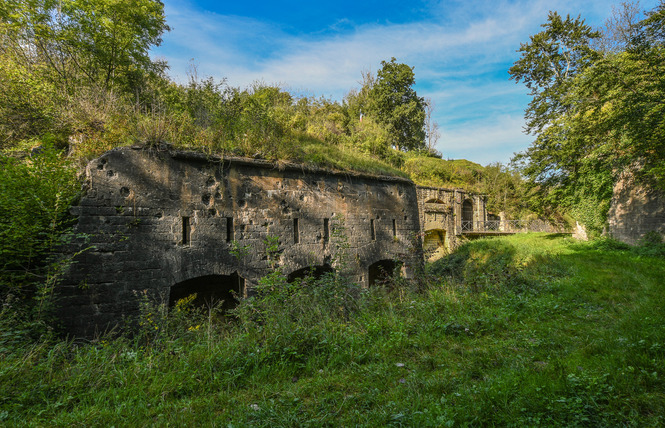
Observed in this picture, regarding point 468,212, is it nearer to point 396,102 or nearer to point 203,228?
point 396,102

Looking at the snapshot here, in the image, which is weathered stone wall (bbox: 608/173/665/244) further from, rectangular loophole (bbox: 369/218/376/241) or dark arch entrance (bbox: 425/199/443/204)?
rectangular loophole (bbox: 369/218/376/241)

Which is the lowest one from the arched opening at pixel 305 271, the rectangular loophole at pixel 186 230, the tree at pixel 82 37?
the arched opening at pixel 305 271

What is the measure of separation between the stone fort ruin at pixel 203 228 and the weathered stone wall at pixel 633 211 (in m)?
11.0

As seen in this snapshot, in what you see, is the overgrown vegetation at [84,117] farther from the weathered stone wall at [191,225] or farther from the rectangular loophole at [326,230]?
the rectangular loophole at [326,230]

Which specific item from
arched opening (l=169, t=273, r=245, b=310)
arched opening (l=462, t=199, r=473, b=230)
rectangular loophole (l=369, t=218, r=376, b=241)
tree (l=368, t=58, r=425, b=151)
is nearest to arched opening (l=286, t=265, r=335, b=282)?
arched opening (l=169, t=273, r=245, b=310)

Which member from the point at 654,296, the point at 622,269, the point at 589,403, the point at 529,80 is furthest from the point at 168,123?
the point at 529,80

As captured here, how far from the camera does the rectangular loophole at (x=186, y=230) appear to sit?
6.29 meters

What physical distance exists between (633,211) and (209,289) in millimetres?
17852

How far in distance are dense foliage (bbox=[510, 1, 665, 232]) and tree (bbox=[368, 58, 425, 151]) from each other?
32.9ft

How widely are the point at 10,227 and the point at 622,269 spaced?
14274 millimetres

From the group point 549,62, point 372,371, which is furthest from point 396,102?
point 372,371

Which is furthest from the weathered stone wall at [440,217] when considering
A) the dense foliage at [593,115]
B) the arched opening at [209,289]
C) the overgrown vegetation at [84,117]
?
the arched opening at [209,289]

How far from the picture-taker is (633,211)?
13.5 m

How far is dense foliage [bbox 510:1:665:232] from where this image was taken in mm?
8062
